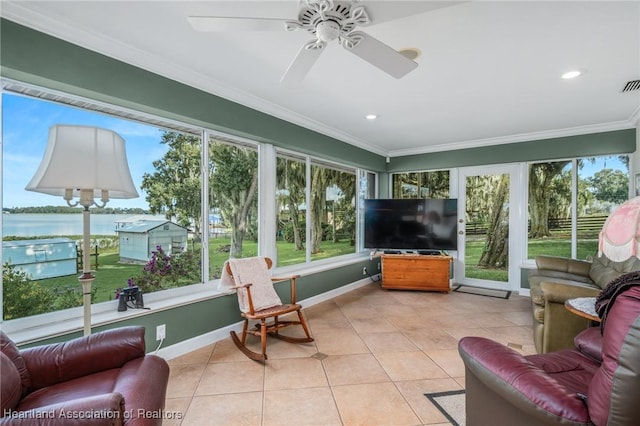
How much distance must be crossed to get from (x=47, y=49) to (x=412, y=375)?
11.4ft

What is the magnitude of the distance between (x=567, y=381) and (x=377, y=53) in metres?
2.00

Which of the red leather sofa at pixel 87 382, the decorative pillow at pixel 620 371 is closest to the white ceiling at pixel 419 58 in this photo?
the decorative pillow at pixel 620 371

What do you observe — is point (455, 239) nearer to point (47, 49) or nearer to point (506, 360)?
point (506, 360)

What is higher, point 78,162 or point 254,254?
point 78,162

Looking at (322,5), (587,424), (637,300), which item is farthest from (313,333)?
(322,5)

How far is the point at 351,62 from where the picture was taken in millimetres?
2424

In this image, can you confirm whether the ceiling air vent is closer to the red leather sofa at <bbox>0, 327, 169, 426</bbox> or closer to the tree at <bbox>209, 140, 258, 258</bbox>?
the tree at <bbox>209, 140, 258, 258</bbox>

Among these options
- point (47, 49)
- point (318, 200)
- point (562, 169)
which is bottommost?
point (318, 200)

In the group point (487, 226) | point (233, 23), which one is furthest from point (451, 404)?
point (487, 226)

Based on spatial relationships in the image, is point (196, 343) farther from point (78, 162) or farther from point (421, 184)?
point (421, 184)

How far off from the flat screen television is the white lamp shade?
417 cm

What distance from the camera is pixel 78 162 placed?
1602mm

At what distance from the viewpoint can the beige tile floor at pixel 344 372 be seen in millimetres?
1891

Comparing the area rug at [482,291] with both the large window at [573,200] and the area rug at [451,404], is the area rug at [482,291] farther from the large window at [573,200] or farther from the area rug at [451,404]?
the area rug at [451,404]
